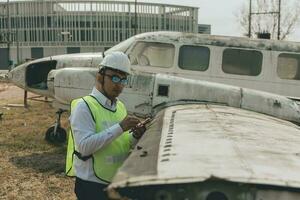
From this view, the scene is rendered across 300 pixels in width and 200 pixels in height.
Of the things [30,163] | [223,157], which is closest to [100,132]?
[223,157]

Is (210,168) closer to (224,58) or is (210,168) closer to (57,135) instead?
(224,58)

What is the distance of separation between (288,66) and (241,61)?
3.49 feet

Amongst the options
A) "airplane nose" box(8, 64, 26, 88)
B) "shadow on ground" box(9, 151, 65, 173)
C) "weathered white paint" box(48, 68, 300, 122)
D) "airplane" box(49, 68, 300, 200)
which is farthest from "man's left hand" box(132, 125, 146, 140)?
"airplane nose" box(8, 64, 26, 88)

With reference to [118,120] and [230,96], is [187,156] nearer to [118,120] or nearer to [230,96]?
[118,120]

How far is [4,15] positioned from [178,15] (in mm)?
30406

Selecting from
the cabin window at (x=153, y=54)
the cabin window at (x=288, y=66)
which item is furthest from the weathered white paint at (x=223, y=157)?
the cabin window at (x=288, y=66)

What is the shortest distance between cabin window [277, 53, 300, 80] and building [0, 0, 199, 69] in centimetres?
7333

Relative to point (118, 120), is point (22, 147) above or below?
below

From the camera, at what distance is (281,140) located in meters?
4.97

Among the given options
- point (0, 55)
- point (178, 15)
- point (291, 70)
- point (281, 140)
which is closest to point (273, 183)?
point (281, 140)

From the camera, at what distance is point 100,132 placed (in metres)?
4.11

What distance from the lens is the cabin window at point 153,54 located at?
10.5 meters

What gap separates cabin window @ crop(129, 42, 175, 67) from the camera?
1049 centimetres

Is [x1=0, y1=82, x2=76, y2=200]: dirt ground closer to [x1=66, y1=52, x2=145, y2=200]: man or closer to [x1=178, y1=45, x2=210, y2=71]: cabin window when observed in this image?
[x1=178, y1=45, x2=210, y2=71]: cabin window
